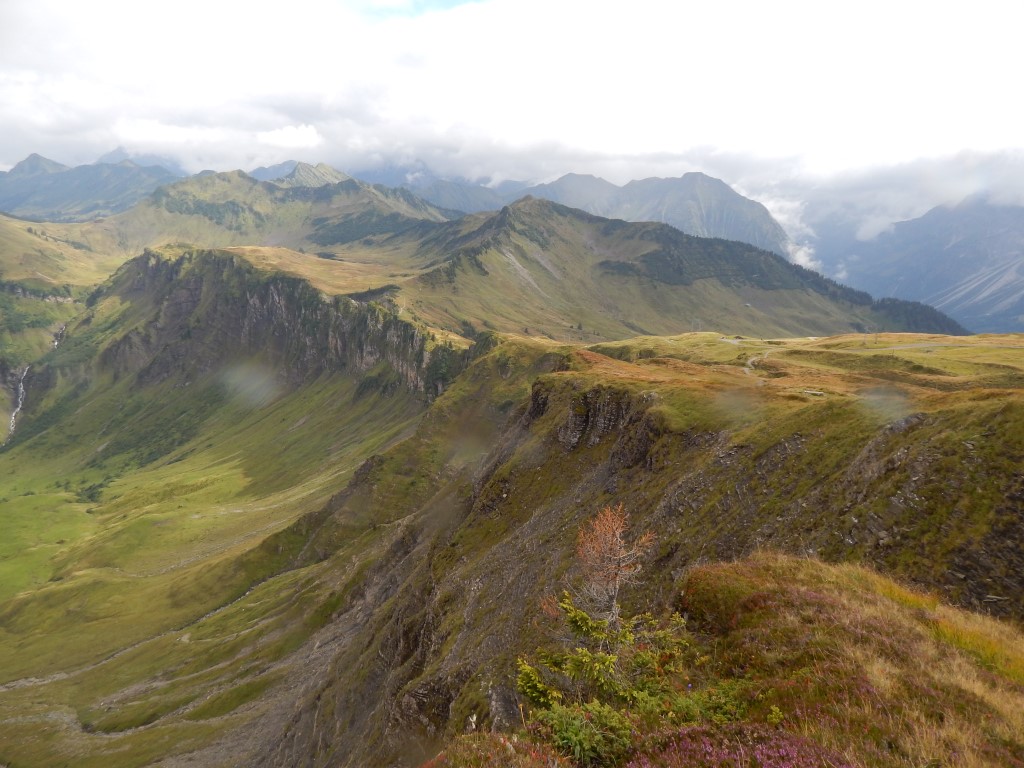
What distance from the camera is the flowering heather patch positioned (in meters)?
11.3

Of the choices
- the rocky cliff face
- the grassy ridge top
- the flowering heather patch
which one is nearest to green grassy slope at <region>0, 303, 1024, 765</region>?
the rocky cliff face

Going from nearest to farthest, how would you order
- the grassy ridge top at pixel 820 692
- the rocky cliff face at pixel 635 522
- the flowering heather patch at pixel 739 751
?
the flowering heather patch at pixel 739 751, the grassy ridge top at pixel 820 692, the rocky cliff face at pixel 635 522

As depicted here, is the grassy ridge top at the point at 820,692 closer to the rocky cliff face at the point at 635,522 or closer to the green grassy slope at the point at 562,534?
the green grassy slope at the point at 562,534

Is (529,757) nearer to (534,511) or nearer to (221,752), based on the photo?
(534,511)

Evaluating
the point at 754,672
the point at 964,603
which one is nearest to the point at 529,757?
the point at 754,672

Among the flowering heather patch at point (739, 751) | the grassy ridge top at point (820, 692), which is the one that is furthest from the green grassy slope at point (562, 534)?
the flowering heather patch at point (739, 751)

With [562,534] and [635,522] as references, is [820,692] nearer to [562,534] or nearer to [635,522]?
[635,522]

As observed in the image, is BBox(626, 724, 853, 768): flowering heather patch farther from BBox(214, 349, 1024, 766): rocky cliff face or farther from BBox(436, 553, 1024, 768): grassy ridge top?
BBox(214, 349, 1024, 766): rocky cliff face

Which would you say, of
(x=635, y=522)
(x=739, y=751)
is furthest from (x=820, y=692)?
(x=635, y=522)

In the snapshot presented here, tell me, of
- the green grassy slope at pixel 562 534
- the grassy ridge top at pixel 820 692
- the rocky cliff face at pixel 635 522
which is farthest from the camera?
the green grassy slope at pixel 562 534

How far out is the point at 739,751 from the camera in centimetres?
1195

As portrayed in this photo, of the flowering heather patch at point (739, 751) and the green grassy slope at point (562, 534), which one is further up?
the flowering heather patch at point (739, 751)

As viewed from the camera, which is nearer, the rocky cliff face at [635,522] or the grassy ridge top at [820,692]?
the grassy ridge top at [820,692]

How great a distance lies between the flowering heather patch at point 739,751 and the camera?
11.3 m
